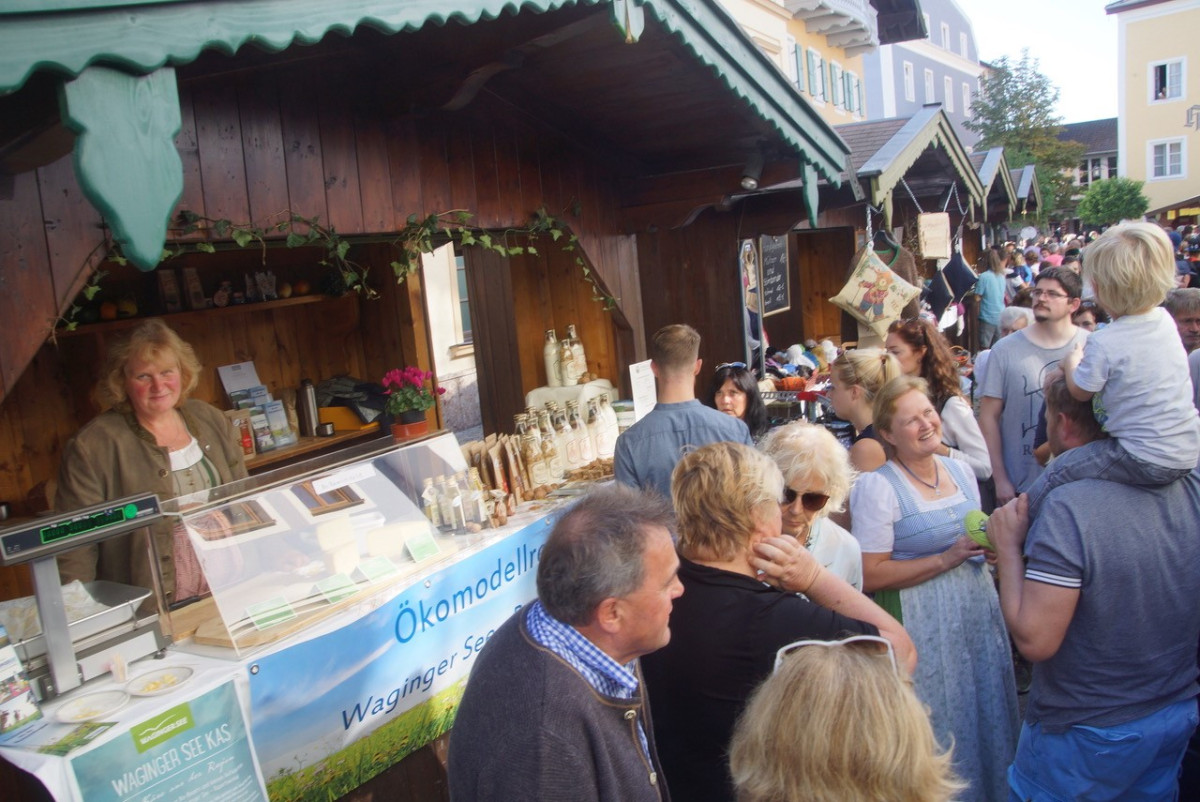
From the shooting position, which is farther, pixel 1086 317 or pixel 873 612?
pixel 1086 317

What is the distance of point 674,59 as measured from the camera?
12.5 ft

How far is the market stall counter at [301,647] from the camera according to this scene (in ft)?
7.02

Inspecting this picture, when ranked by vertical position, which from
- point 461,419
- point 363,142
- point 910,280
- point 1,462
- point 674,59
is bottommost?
point 461,419

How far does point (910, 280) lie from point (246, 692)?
684 cm

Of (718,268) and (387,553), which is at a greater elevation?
(718,268)

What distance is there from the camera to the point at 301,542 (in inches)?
109

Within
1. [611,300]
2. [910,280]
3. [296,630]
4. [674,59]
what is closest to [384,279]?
[611,300]

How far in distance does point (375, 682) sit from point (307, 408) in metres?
3.61

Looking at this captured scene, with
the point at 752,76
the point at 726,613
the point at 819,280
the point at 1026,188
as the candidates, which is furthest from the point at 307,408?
the point at 1026,188

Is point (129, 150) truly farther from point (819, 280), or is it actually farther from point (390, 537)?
point (819, 280)

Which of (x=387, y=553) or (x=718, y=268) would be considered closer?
(x=387, y=553)

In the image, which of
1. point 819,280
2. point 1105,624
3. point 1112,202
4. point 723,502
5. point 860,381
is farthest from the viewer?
point 1112,202

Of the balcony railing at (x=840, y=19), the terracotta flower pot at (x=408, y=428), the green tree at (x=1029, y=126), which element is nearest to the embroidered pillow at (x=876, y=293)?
the terracotta flower pot at (x=408, y=428)

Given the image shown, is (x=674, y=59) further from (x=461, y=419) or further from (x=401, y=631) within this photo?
(x=461, y=419)
